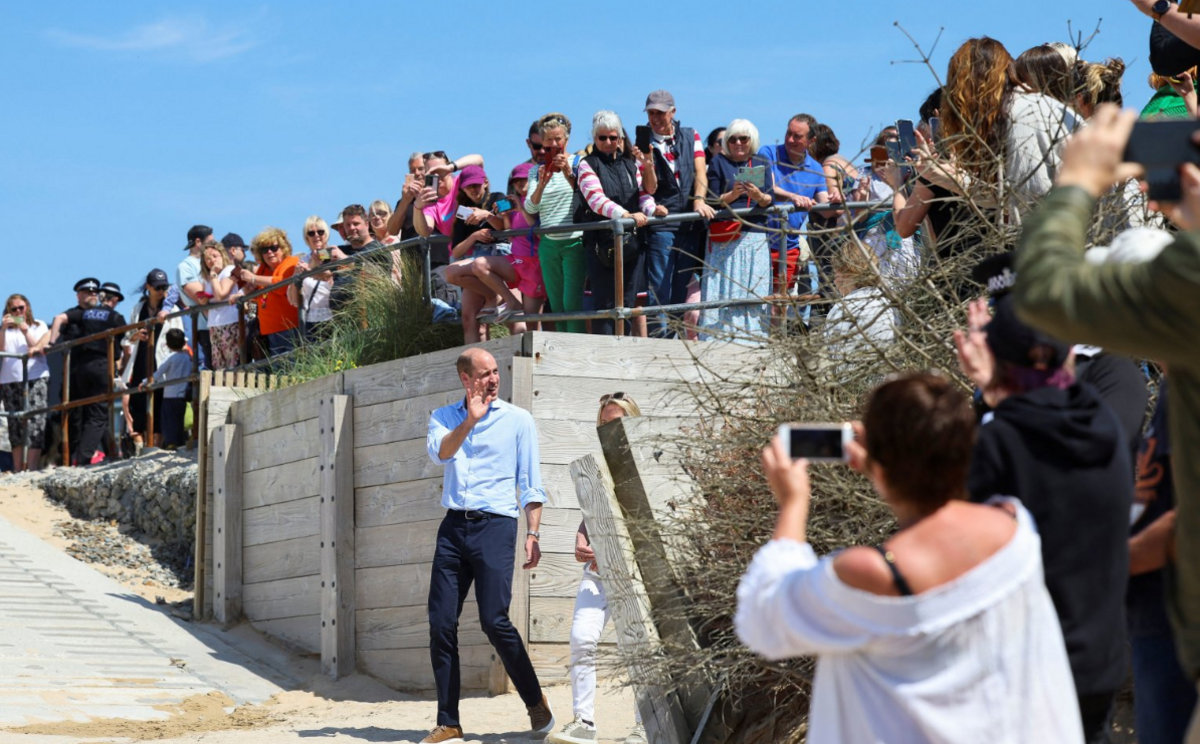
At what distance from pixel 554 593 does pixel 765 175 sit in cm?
277

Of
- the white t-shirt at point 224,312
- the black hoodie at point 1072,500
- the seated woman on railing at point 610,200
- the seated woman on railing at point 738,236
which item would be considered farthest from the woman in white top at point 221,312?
the black hoodie at point 1072,500

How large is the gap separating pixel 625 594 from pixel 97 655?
17.5 ft

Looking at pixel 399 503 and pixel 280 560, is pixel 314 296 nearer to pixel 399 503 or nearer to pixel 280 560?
pixel 280 560

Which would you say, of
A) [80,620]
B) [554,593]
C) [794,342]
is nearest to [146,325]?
[80,620]

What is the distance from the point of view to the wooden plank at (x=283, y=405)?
10.5 m

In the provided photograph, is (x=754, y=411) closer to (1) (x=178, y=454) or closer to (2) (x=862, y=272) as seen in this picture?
(2) (x=862, y=272)

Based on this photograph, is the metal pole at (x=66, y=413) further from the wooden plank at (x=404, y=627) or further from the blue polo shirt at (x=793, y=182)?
the blue polo shirt at (x=793, y=182)

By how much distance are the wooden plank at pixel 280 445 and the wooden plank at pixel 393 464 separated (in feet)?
1.93

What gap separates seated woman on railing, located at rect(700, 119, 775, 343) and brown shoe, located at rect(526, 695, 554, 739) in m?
2.41

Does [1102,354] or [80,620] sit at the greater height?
[1102,354]

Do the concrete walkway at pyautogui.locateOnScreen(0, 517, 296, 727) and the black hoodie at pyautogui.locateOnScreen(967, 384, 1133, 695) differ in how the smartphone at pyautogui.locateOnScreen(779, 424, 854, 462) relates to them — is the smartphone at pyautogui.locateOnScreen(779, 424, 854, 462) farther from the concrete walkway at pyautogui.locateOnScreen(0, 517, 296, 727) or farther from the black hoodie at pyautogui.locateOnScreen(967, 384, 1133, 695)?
the concrete walkway at pyautogui.locateOnScreen(0, 517, 296, 727)

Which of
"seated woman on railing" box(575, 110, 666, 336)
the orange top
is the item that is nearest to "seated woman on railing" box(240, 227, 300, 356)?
the orange top

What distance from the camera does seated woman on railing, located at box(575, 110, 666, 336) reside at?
9312 millimetres

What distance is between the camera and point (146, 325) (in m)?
13.8
